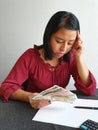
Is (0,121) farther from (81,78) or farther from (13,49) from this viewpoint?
(13,49)

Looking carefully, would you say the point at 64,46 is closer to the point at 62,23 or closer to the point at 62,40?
the point at 62,40

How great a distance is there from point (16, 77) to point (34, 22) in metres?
0.83

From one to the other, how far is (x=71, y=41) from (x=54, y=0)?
79 centimetres

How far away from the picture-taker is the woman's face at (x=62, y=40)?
1.27 m

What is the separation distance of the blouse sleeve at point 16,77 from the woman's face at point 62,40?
20 cm

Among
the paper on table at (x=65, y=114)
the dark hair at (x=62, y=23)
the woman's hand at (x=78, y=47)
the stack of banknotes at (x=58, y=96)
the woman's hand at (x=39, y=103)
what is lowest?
the paper on table at (x=65, y=114)

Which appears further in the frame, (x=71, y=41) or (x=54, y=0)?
(x=54, y=0)

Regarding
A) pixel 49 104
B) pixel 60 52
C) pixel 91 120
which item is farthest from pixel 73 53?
pixel 91 120

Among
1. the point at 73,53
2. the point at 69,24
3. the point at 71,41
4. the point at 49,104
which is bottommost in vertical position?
the point at 49,104

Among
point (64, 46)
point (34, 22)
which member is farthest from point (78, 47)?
point (34, 22)

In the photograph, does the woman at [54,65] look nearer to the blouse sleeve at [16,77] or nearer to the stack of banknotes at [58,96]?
the blouse sleeve at [16,77]

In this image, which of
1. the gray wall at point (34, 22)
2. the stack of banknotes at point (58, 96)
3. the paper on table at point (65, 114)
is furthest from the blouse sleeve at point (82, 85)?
the gray wall at point (34, 22)

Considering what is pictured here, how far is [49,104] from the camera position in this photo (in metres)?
1.17

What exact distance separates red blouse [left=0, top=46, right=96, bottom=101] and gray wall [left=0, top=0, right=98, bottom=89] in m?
0.62
